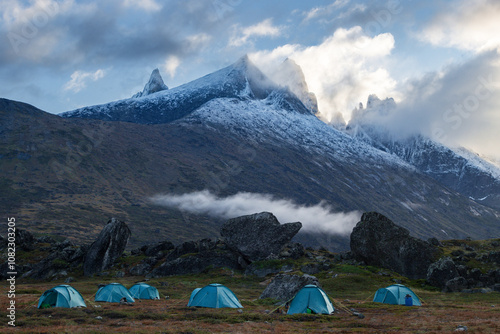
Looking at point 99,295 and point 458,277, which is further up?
point 99,295

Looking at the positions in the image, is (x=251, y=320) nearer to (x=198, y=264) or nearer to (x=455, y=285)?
(x=455, y=285)

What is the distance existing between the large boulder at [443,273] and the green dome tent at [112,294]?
4524 cm

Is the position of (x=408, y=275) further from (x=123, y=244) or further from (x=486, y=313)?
(x=123, y=244)

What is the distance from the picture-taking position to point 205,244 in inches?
3688

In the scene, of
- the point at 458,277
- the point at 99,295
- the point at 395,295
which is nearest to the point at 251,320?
the point at 395,295

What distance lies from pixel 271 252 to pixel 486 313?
173 ft

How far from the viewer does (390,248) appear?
253 ft

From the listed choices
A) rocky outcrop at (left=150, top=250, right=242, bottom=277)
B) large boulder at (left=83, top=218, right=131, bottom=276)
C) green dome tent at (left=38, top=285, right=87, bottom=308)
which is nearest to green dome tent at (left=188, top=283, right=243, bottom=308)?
green dome tent at (left=38, top=285, right=87, bottom=308)

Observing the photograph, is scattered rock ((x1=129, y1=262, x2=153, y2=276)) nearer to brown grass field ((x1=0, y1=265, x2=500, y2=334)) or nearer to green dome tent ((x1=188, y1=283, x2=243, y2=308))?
brown grass field ((x1=0, y1=265, x2=500, y2=334))

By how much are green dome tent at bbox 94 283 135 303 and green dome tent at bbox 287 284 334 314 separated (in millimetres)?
20587

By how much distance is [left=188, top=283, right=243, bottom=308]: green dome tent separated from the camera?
4294cm

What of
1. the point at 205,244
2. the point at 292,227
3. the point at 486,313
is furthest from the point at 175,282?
the point at 486,313

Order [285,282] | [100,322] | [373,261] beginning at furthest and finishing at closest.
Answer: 1. [373,261]
2. [285,282]
3. [100,322]

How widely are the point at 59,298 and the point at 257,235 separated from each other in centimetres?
5034
